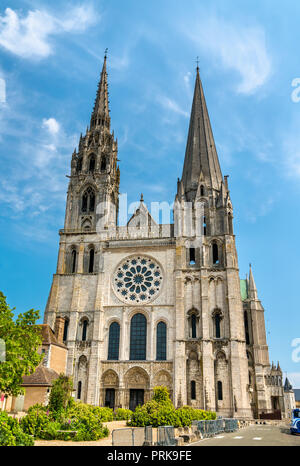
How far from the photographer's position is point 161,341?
1436 inches

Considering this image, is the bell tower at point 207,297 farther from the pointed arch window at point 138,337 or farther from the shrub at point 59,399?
the shrub at point 59,399

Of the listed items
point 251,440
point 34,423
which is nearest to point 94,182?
point 34,423

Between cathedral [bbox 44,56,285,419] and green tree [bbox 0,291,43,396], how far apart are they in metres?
15.1

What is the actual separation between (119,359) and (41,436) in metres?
20.0

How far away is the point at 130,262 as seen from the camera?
40219 millimetres

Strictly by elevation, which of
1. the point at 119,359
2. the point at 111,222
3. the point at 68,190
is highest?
the point at 68,190

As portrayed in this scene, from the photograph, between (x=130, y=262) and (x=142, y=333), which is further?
(x=130, y=262)

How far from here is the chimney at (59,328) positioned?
36750mm

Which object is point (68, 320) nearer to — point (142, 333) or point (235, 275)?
point (142, 333)

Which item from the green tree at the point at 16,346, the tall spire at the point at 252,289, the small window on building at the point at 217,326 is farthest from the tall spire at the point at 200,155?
the green tree at the point at 16,346

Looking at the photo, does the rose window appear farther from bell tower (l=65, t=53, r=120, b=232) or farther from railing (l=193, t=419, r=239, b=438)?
railing (l=193, t=419, r=239, b=438)

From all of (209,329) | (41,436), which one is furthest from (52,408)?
(209,329)

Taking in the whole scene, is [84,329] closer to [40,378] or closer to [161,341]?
[161,341]

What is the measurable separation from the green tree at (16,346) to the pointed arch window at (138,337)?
15.4 meters
